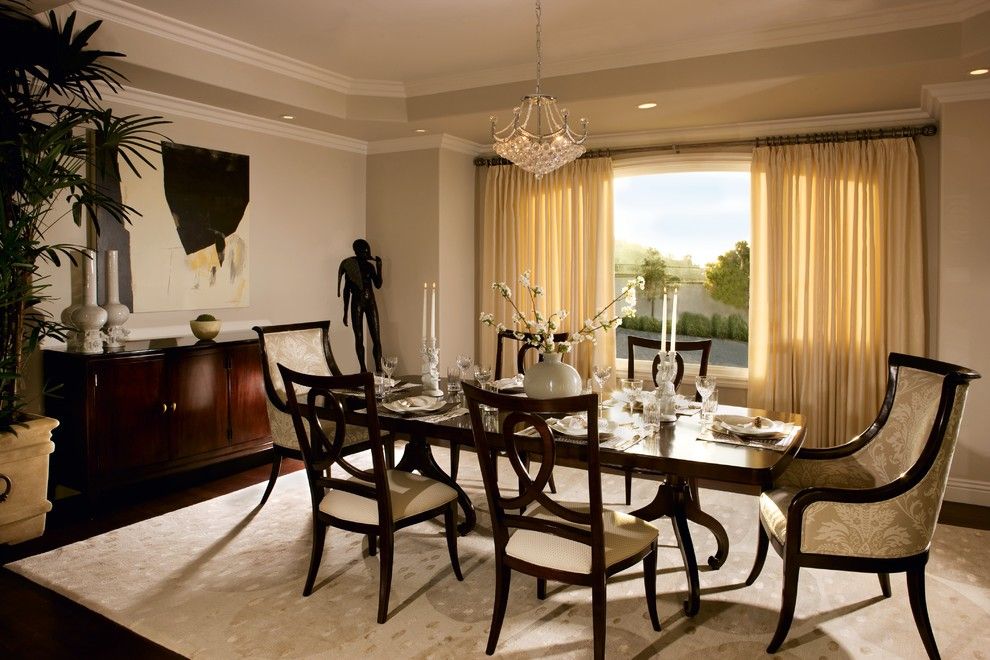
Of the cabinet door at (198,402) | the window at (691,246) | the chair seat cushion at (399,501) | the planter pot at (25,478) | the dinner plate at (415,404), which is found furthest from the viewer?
the window at (691,246)

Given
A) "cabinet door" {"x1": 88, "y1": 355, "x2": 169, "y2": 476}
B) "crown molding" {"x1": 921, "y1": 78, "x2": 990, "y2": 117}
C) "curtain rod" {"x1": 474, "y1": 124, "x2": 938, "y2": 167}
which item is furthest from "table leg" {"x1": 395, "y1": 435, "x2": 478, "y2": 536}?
"crown molding" {"x1": 921, "y1": 78, "x2": 990, "y2": 117}

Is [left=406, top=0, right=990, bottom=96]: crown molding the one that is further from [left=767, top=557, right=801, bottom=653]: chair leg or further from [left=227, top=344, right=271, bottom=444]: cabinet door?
[left=767, top=557, right=801, bottom=653]: chair leg

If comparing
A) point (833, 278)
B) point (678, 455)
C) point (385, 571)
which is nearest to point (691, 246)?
point (833, 278)

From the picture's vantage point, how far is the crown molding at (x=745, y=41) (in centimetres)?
365

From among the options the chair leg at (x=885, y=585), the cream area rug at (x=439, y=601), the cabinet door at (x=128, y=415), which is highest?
the cabinet door at (x=128, y=415)

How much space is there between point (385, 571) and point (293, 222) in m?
3.57

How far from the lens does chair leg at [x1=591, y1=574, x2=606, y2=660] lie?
2.30 metres

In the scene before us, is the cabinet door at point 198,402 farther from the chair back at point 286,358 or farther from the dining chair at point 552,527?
the dining chair at point 552,527

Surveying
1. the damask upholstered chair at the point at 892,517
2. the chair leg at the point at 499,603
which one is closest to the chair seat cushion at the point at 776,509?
the damask upholstered chair at the point at 892,517

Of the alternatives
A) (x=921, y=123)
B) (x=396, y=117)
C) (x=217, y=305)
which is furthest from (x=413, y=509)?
(x=921, y=123)

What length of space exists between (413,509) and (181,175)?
10.3ft

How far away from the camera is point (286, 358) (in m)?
4.09

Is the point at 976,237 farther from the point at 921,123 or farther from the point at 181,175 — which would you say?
the point at 181,175

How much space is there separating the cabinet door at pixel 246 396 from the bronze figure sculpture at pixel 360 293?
1133mm
